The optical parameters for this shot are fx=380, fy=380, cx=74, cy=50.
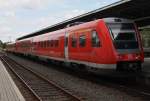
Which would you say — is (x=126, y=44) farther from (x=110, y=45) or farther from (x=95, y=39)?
(x=95, y=39)

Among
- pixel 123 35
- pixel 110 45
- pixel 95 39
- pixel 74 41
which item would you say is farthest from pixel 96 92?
pixel 74 41

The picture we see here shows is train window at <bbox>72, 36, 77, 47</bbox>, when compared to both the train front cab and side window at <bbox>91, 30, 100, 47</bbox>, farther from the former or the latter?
the train front cab

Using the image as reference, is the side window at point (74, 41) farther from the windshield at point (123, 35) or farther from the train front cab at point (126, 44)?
the windshield at point (123, 35)

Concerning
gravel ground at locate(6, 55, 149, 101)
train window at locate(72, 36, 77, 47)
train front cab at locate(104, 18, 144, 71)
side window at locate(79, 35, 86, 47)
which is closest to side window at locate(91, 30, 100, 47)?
train front cab at locate(104, 18, 144, 71)

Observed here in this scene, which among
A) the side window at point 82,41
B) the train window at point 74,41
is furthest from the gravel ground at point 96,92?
the train window at point 74,41

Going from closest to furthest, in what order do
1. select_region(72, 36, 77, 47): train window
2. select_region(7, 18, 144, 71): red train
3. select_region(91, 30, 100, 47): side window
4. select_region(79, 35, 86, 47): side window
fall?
select_region(7, 18, 144, 71): red train < select_region(91, 30, 100, 47): side window < select_region(79, 35, 86, 47): side window < select_region(72, 36, 77, 47): train window

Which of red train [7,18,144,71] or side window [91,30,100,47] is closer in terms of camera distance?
red train [7,18,144,71]

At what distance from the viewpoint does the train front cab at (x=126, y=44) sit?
16.0m

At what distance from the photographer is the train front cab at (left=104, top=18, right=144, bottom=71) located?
52.5 feet

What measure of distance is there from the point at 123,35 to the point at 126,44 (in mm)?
466

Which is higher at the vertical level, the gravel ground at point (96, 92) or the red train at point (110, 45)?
the red train at point (110, 45)

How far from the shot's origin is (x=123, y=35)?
16.7 metres

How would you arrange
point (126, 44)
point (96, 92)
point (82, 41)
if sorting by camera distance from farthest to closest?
point (82, 41) → point (126, 44) → point (96, 92)

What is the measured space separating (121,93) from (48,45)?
52.4ft
